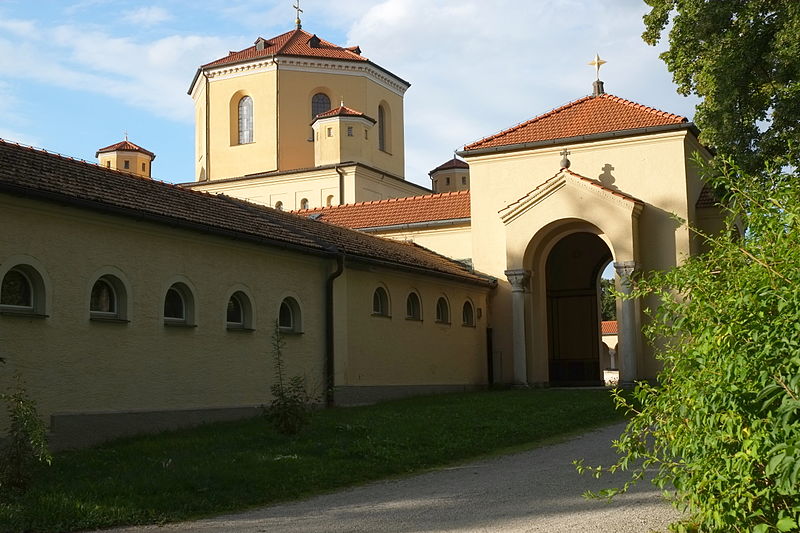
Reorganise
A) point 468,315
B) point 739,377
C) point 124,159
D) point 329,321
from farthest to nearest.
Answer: point 124,159, point 468,315, point 329,321, point 739,377

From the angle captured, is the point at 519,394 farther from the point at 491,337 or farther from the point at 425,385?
the point at 491,337

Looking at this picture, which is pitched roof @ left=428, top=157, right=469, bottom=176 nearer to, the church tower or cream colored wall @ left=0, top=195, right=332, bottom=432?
the church tower

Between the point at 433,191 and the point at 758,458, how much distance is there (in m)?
45.3

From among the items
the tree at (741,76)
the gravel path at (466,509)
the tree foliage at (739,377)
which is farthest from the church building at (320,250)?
the tree at (741,76)

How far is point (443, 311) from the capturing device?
89.4ft

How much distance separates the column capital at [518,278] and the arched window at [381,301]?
20.1 ft

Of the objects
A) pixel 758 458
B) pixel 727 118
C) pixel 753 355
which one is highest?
pixel 727 118

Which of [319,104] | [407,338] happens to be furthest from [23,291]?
[319,104]

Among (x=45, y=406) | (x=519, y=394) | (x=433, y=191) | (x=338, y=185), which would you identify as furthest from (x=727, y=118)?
(x=433, y=191)

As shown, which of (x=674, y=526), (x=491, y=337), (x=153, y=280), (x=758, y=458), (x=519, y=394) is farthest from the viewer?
(x=491, y=337)

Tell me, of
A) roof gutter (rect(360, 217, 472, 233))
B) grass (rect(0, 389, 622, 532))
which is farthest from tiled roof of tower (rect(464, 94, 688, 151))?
grass (rect(0, 389, 622, 532))

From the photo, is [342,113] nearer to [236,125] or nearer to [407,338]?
[236,125]

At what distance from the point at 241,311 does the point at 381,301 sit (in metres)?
5.70

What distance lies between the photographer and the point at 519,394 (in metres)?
24.8
